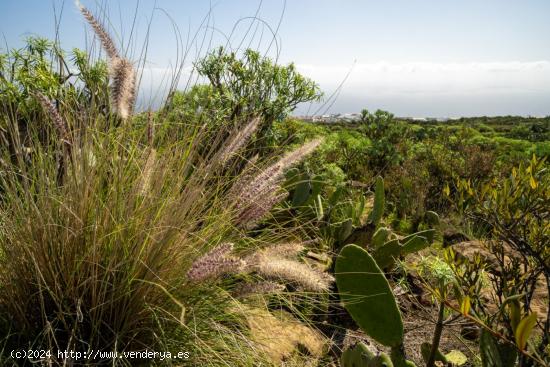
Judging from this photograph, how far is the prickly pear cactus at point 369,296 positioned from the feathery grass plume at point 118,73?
1.13 metres

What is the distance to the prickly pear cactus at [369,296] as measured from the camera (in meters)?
1.74

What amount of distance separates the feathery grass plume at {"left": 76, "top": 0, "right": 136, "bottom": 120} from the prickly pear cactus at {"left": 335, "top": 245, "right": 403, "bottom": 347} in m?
1.13

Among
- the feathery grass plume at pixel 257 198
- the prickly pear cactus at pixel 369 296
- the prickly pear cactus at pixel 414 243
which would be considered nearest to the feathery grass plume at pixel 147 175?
the feathery grass plume at pixel 257 198

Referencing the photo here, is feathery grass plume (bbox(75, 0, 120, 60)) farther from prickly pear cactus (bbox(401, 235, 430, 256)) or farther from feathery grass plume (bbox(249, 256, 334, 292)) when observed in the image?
prickly pear cactus (bbox(401, 235, 430, 256))

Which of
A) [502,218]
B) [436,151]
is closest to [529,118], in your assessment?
[436,151]

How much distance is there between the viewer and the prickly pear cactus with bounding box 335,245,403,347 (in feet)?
5.72

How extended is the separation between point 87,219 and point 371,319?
4.05 ft

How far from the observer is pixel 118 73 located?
5.35ft

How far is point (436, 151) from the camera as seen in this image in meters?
7.98

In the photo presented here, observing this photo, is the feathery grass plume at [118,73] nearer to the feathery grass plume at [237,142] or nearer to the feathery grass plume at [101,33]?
the feathery grass plume at [101,33]

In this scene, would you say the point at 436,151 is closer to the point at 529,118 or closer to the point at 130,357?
the point at 130,357

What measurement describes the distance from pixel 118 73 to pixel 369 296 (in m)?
1.37

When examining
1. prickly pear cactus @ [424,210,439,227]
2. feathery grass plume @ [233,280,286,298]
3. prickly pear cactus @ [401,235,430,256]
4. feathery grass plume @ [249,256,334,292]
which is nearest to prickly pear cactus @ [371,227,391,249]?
prickly pear cactus @ [401,235,430,256]

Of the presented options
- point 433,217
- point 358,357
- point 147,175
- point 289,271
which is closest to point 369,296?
point 358,357
